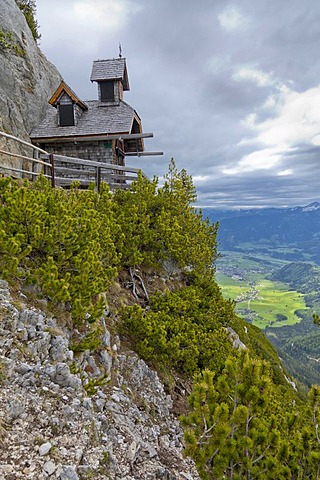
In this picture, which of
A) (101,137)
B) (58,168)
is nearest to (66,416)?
(58,168)

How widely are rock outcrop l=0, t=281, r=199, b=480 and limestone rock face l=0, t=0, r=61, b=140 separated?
19.8 metres

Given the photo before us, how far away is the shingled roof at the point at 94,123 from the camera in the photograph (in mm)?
22484

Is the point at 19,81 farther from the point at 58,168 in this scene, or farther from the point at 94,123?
the point at 58,168

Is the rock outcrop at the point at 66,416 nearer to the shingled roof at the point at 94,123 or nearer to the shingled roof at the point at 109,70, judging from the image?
the shingled roof at the point at 94,123

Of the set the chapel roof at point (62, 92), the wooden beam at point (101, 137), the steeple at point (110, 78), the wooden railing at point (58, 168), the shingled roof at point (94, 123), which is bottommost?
the wooden railing at point (58, 168)

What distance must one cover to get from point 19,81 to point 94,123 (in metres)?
7.68

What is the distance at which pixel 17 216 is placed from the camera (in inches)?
298

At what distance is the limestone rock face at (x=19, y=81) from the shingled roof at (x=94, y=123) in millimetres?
1073

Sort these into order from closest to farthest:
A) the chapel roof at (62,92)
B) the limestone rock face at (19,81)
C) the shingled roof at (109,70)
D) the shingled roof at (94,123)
A: the shingled roof at (94,123) → the chapel roof at (62,92) → the limestone rock face at (19,81) → the shingled roof at (109,70)

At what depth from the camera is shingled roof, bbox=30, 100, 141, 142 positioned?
22.5 metres

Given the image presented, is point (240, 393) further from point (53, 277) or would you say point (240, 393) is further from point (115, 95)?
point (115, 95)

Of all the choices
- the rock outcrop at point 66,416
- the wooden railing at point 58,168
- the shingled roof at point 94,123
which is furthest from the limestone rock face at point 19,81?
the rock outcrop at point 66,416

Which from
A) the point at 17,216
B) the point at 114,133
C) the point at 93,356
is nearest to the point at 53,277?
the point at 17,216

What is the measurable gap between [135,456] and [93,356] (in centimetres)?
278
